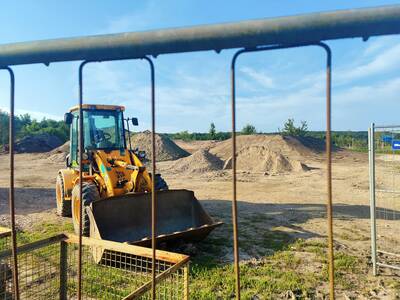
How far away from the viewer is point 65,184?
7438mm

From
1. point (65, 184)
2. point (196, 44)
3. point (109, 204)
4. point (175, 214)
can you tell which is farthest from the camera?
point (65, 184)

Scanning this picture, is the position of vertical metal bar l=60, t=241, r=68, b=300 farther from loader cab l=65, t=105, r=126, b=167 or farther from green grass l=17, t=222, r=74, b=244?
loader cab l=65, t=105, r=126, b=167

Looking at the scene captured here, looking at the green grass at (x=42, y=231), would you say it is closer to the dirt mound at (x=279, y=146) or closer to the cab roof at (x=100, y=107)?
the cab roof at (x=100, y=107)

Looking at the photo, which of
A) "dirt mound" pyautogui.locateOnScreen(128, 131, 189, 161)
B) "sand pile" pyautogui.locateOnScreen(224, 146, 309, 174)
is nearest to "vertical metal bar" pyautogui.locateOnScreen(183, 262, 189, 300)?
"sand pile" pyautogui.locateOnScreen(224, 146, 309, 174)

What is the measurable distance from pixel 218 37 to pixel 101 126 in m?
6.85

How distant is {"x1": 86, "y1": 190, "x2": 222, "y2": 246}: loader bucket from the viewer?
534 cm

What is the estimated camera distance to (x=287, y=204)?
10.5m

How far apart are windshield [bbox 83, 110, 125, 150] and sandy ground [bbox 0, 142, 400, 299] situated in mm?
2126

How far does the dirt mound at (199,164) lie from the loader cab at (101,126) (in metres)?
11.8

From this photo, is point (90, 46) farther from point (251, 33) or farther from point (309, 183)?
point (309, 183)

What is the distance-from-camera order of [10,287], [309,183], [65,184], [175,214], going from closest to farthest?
[10,287] → [175,214] → [65,184] → [309,183]

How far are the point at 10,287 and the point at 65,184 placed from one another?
4.29 metres

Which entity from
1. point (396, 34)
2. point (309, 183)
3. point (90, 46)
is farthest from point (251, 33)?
point (309, 183)

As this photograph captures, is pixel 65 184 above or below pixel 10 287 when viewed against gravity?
above
